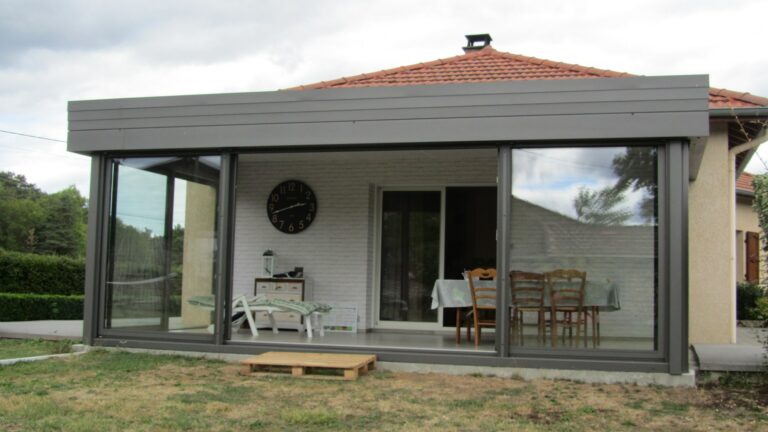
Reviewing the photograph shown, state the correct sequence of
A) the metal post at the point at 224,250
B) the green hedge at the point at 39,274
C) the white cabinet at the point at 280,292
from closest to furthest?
the metal post at the point at 224,250 → the white cabinet at the point at 280,292 → the green hedge at the point at 39,274

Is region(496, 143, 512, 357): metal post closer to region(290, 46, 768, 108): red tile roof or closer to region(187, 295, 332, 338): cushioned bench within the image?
region(187, 295, 332, 338): cushioned bench

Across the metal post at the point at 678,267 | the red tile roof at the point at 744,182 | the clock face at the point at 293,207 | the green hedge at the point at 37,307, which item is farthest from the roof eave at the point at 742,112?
the green hedge at the point at 37,307

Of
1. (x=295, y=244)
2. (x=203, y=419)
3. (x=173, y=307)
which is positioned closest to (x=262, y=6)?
(x=295, y=244)

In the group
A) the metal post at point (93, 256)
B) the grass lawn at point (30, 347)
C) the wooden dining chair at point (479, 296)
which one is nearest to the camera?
the wooden dining chair at point (479, 296)

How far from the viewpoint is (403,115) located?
287 inches

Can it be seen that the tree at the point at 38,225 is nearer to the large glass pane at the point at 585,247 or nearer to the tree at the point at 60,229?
the tree at the point at 60,229

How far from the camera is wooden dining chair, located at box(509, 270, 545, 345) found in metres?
7.10

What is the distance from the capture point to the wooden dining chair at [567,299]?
23.1 ft

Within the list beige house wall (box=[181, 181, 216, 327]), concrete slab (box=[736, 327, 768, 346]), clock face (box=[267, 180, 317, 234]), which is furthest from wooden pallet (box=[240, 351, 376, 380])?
concrete slab (box=[736, 327, 768, 346])

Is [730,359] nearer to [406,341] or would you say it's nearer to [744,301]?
[406,341]

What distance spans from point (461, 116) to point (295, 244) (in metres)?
4.47

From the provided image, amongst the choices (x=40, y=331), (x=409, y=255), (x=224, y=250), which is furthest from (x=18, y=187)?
(x=224, y=250)

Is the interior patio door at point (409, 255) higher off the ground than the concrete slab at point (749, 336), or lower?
higher

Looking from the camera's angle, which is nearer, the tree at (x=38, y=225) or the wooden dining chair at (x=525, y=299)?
the wooden dining chair at (x=525, y=299)
